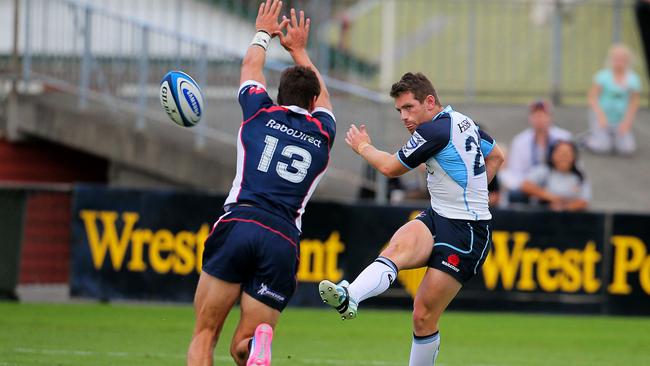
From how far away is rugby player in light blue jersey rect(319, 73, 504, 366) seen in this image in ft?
29.2

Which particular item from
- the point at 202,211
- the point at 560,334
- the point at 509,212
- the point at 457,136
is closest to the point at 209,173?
the point at 202,211

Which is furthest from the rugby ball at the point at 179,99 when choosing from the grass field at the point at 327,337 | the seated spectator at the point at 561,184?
the seated spectator at the point at 561,184

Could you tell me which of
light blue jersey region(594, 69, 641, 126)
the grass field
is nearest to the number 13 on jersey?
the grass field

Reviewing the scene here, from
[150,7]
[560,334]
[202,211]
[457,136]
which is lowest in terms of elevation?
[560,334]

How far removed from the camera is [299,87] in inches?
325

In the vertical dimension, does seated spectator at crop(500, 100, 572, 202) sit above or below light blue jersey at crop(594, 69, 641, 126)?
below

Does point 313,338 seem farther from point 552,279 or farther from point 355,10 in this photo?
point 355,10

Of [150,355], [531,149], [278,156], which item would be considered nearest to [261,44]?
[278,156]

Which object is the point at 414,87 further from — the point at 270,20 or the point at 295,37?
the point at 270,20

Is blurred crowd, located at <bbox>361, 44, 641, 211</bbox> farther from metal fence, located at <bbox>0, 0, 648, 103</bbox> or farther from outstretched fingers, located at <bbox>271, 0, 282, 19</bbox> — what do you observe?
outstretched fingers, located at <bbox>271, 0, 282, 19</bbox>

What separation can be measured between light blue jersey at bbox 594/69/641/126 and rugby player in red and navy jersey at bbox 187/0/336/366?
11528 mm

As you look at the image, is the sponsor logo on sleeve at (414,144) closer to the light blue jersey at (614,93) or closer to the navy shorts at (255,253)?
the navy shorts at (255,253)

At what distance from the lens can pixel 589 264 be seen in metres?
15.9

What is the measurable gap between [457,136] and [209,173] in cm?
924
